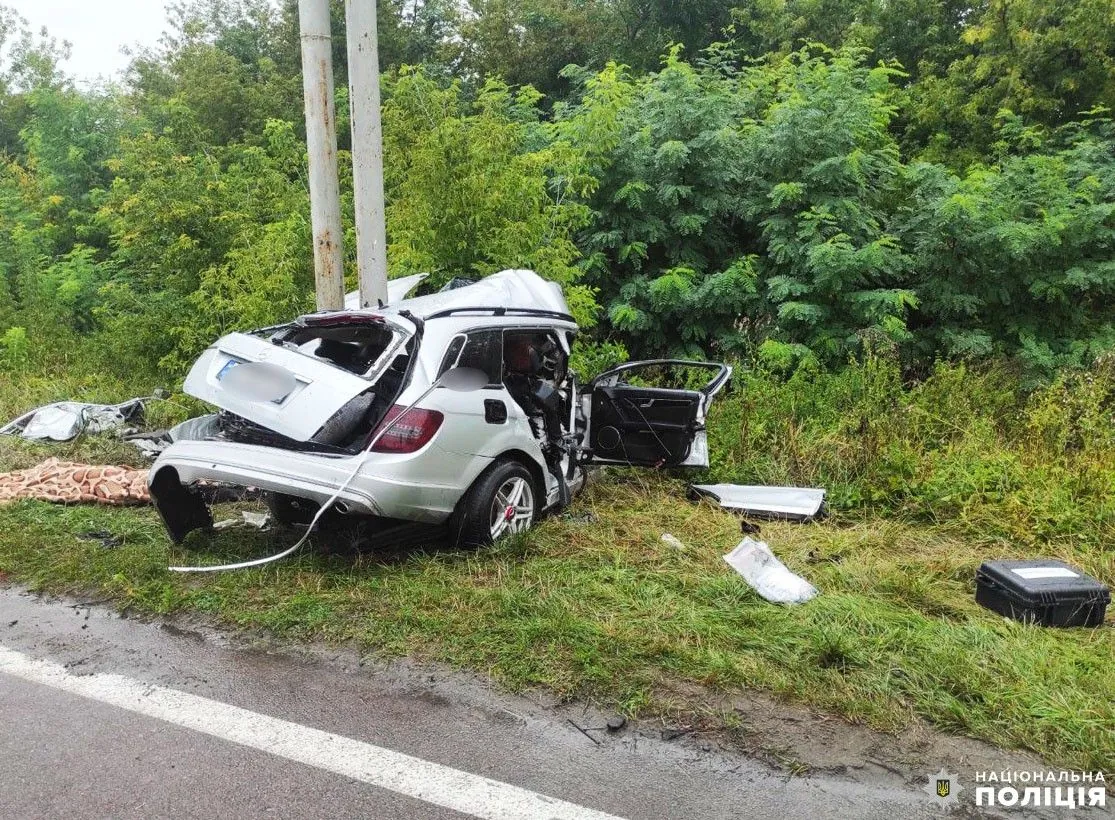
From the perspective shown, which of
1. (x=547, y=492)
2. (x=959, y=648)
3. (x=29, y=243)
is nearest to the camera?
(x=959, y=648)

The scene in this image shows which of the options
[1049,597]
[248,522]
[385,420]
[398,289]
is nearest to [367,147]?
[398,289]

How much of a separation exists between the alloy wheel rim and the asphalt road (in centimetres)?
150

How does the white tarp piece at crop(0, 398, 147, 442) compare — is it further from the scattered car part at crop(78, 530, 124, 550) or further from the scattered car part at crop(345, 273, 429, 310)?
the scattered car part at crop(345, 273, 429, 310)

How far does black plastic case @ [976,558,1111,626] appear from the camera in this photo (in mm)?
4184

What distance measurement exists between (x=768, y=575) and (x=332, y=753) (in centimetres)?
261

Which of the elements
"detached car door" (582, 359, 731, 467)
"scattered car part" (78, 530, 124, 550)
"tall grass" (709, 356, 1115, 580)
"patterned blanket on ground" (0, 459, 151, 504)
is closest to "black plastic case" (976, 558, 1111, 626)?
"tall grass" (709, 356, 1115, 580)

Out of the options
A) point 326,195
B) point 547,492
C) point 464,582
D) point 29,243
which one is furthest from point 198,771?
point 29,243

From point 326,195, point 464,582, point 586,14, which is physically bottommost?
point 464,582

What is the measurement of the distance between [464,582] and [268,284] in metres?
4.62

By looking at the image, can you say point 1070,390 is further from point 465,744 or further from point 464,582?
point 465,744

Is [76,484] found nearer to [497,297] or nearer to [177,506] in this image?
[177,506]

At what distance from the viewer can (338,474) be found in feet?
14.4

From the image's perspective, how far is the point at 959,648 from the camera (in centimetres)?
382

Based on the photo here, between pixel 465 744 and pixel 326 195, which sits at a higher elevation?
pixel 326 195
